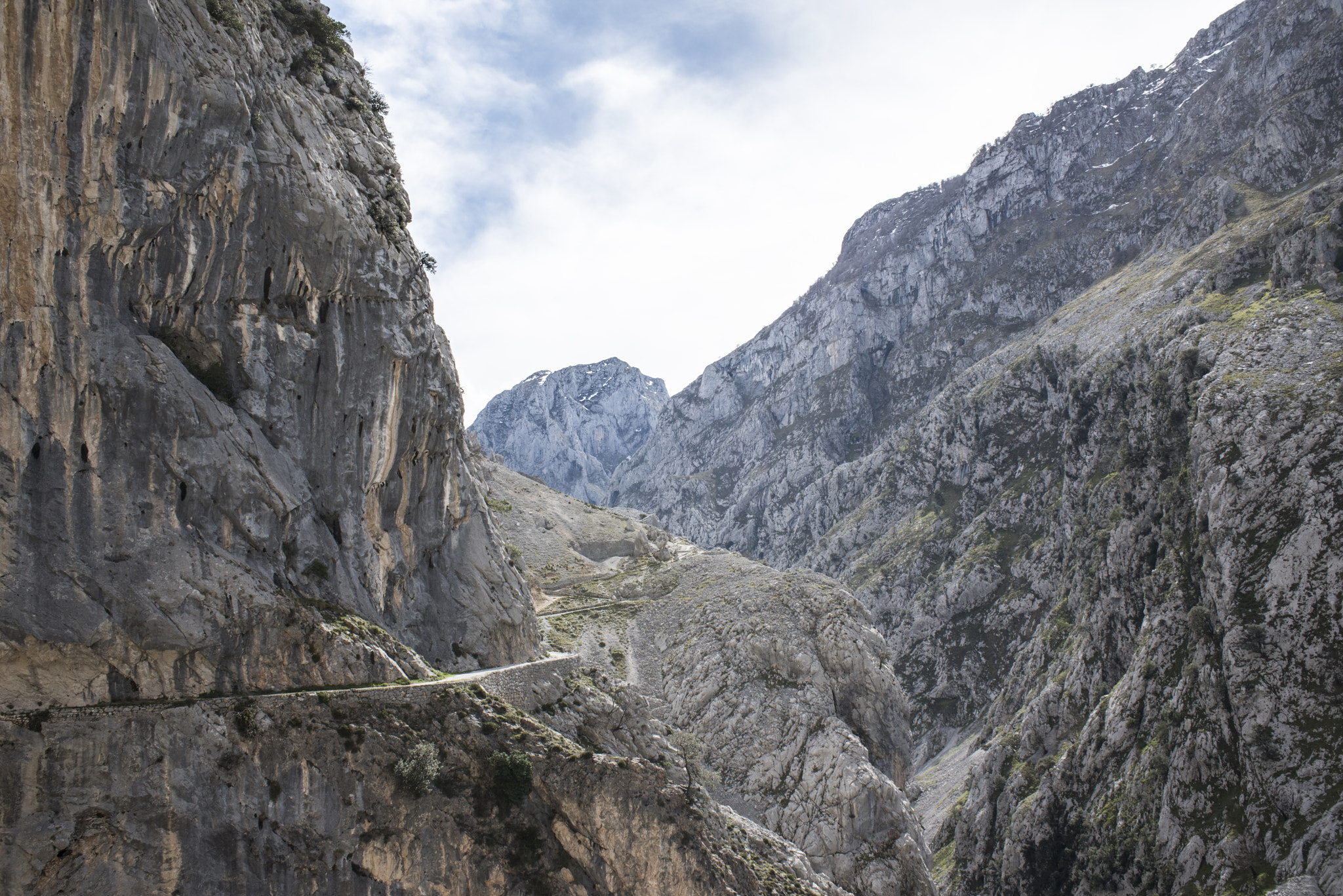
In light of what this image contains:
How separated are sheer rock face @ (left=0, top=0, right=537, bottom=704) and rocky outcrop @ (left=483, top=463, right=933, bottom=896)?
1531 centimetres

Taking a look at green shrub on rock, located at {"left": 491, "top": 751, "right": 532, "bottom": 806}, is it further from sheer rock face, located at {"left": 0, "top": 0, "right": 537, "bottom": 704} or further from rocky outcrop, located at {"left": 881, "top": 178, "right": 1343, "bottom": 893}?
rocky outcrop, located at {"left": 881, "top": 178, "right": 1343, "bottom": 893}

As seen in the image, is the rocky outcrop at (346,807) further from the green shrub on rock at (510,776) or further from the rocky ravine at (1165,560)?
the rocky ravine at (1165,560)

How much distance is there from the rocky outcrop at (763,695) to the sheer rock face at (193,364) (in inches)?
603

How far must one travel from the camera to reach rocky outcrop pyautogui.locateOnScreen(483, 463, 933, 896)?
175ft

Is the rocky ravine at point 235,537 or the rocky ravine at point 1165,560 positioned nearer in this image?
the rocky ravine at point 235,537

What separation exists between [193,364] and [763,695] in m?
47.6

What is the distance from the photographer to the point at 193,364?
110ft

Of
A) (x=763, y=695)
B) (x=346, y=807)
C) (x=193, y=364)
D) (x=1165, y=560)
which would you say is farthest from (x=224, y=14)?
(x=1165, y=560)

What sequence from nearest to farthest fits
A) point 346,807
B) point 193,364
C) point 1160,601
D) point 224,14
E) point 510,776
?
1. point 346,807
2. point 193,364
3. point 510,776
4. point 224,14
5. point 1160,601

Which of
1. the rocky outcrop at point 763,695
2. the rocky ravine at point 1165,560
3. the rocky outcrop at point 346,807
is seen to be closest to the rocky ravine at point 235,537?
the rocky outcrop at point 346,807

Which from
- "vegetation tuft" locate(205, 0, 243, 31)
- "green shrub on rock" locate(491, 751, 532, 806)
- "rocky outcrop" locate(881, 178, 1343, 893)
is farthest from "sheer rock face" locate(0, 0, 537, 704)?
"rocky outcrop" locate(881, 178, 1343, 893)

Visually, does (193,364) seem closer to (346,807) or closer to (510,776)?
(346,807)

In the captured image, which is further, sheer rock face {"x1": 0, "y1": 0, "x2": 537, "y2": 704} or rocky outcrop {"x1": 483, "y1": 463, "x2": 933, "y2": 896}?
rocky outcrop {"x1": 483, "y1": 463, "x2": 933, "y2": 896}

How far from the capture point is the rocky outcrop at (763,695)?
5334 cm
